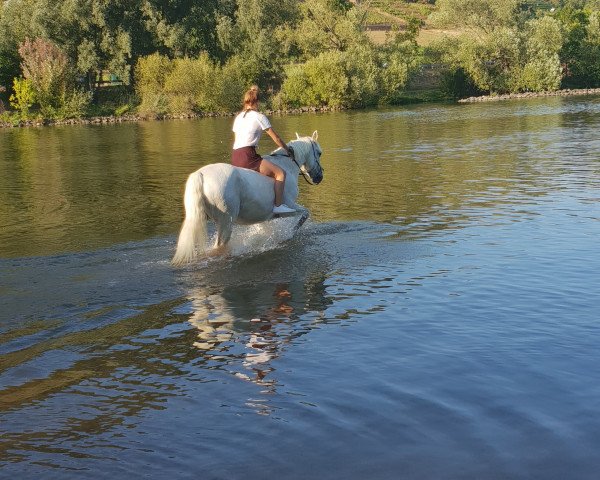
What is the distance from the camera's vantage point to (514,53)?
8700cm

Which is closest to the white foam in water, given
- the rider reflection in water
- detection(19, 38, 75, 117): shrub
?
the rider reflection in water

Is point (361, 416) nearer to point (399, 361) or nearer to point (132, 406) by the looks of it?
point (399, 361)

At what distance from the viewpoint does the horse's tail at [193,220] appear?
12.1 meters

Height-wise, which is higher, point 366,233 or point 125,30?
point 125,30

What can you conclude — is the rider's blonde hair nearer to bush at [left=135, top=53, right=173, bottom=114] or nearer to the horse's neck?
the horse's neck

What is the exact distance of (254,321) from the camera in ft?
32.5

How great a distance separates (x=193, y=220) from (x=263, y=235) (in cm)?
251

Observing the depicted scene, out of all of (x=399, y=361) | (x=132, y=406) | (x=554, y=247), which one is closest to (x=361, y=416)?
(x=399, y=361)

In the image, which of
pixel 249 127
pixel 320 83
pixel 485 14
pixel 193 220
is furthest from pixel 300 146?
pixel 485 14

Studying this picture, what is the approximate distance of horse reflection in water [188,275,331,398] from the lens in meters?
8.43

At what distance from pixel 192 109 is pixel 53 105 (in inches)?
535

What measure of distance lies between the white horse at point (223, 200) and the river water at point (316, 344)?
485 mm

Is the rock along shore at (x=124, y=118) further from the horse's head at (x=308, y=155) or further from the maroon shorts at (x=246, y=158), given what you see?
the maroon shorts at (x=246, y=158)

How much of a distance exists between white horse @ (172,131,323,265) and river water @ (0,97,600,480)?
19.1 inches
